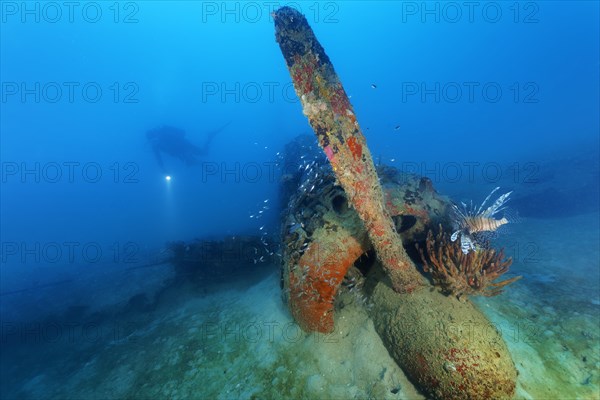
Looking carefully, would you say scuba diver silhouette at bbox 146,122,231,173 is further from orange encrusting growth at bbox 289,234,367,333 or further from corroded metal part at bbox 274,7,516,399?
corroded metal part at bbox 274,7,516,399

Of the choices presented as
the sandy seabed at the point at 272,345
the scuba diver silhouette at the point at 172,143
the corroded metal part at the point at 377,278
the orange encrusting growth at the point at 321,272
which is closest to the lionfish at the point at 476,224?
the corroded metal part at the point at 377,278

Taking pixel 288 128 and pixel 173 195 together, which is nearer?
pixel 173 195

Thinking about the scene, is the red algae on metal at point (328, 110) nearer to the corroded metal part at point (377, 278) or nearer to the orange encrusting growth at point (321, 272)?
the corroded metal part at point (377, 278)

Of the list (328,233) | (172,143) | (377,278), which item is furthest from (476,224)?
(172,143)

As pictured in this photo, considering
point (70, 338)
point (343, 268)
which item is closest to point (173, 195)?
point (70, 338)

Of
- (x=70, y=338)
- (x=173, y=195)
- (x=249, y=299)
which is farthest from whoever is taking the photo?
(x=173, y=195)

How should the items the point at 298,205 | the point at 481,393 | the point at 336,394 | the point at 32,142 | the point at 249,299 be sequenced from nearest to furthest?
the point at 481,393, the point at 336,394, the point at 298,205, the point at 249,299, the point at 32,142

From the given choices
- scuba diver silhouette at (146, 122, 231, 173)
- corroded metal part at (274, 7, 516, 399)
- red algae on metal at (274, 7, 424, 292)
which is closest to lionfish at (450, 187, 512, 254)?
corroded metal part at (274, 7, 516, 399)

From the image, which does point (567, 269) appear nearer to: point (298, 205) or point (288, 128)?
point (298, 205)

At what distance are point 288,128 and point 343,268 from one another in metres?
94.7

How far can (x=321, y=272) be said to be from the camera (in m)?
4.43

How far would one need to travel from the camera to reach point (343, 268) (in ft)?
14.6

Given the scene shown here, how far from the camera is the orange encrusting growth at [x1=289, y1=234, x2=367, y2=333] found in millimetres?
4422

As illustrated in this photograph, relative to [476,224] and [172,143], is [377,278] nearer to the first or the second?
[476,224]
